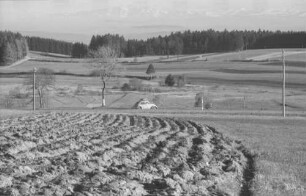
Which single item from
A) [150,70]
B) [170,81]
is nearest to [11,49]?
[150,70]

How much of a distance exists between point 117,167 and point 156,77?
340 feet

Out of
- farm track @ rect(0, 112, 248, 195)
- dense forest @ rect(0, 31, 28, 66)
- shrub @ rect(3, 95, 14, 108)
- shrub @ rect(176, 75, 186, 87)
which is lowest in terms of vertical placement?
shrub @ rect(3, 95, 14, 108)

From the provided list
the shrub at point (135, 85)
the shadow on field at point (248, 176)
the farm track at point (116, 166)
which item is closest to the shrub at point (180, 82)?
the shrub at point (135, 85)

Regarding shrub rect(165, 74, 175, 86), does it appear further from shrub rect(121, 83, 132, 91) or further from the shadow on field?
the shadow on field

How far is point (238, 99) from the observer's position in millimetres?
76938

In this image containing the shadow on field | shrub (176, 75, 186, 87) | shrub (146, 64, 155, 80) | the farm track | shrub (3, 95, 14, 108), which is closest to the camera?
the farm track

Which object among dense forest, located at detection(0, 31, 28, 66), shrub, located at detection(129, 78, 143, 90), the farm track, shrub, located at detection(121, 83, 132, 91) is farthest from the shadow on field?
dense forest, located at detection(0, 31, 28, 66)

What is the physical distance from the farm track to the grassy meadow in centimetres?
118

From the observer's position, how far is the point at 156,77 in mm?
118562

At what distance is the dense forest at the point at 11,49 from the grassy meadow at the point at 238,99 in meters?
4.67

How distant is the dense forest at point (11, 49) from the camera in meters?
165

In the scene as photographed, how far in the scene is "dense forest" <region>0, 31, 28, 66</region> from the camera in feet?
541

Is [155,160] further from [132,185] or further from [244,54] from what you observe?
[244,54]

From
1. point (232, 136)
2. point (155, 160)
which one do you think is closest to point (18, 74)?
point (232, 136)
